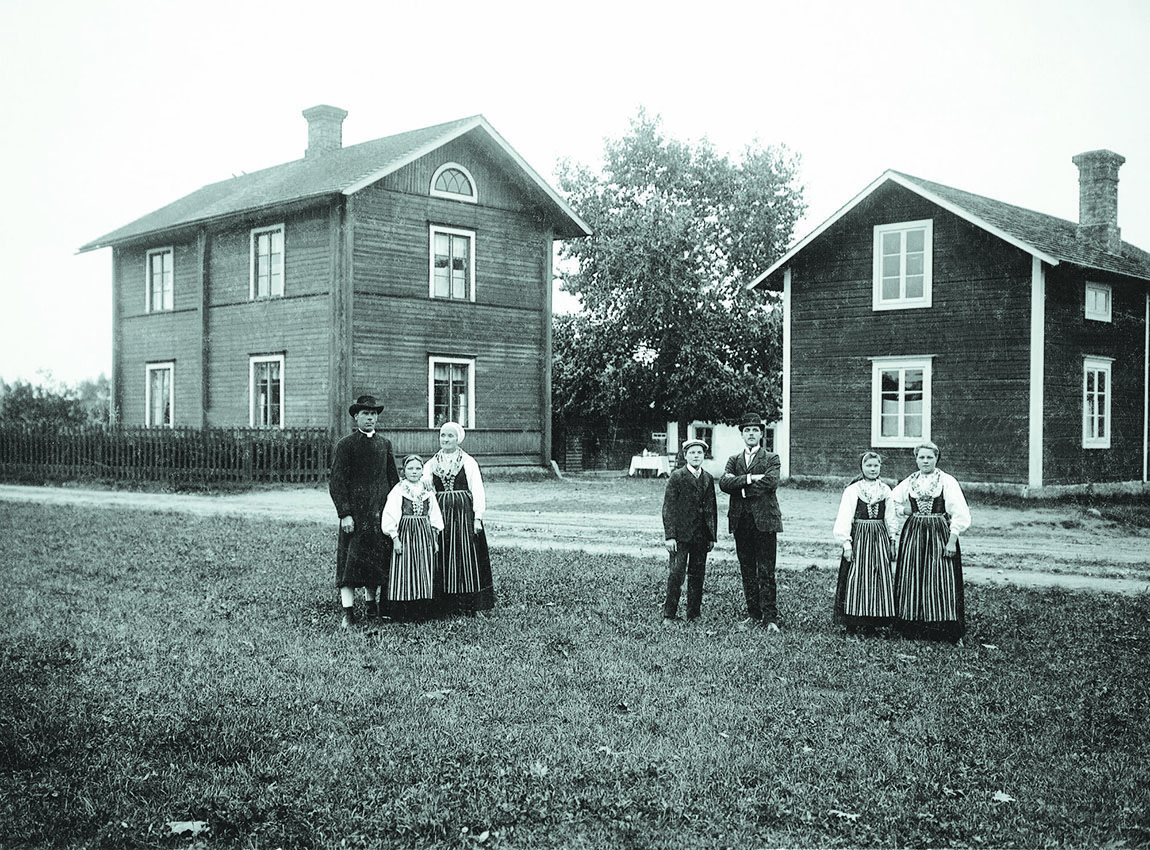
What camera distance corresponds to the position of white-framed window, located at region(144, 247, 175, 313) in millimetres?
30234

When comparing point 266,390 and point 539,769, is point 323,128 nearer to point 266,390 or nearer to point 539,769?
point 266,390

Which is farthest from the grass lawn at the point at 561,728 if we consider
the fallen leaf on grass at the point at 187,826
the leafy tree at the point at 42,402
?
the leafy tree at the point at 42,402

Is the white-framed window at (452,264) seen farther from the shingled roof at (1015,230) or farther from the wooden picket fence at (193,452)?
the shingled roof at (1015,230)

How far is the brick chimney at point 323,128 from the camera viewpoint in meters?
30.7

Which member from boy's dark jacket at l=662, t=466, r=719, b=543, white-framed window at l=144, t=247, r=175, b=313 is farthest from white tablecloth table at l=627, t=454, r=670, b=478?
boy's dark jacket at l=662, t=466, r=719, b=543

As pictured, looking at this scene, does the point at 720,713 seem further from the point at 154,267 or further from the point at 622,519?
the point at 154,267

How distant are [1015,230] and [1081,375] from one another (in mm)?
3696

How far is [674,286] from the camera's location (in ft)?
115

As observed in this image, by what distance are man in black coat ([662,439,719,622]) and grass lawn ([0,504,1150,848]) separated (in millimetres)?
430

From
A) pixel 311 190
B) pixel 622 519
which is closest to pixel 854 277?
pixel 622 519

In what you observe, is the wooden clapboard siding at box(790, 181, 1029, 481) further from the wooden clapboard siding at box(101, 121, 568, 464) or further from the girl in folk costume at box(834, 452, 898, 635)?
the girl in folk costume at box(834, 452, 898, 635)

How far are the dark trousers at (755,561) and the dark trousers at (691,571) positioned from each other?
35 centimetres

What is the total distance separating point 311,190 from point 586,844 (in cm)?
2294

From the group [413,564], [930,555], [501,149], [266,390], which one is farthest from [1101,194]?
[413,564]
